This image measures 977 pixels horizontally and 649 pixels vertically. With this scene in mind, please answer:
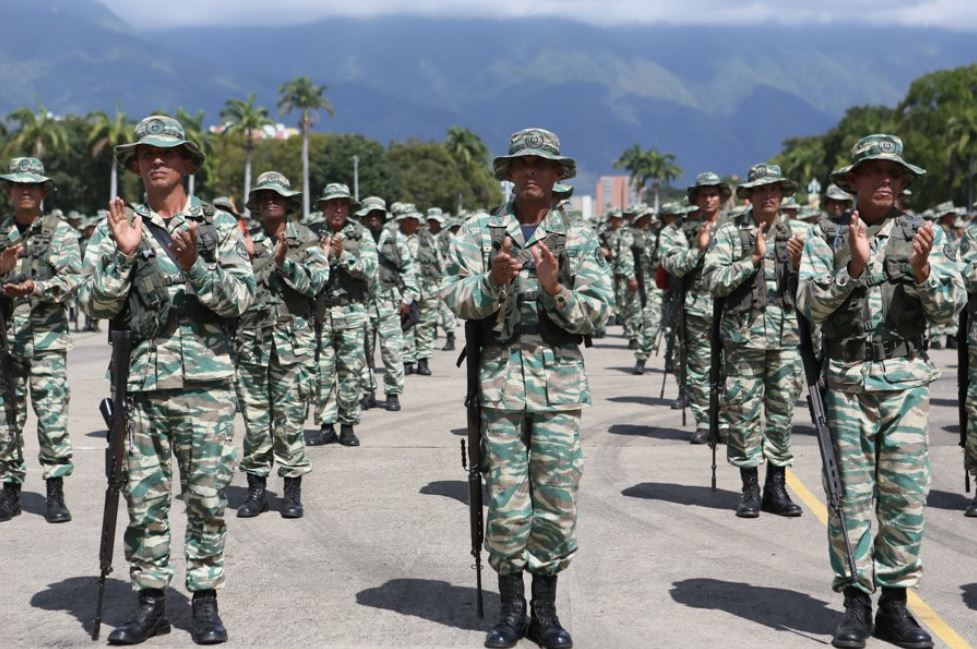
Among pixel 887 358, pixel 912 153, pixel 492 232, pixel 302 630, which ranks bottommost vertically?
pixel 302 630

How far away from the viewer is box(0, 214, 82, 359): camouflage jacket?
8.30 metres

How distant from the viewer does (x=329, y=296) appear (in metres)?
11.4

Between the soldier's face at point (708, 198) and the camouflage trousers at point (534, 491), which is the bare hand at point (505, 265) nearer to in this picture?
the camouflage trousers at point (534, 491)

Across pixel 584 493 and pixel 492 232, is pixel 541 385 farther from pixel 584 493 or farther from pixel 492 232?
pixel 584 493

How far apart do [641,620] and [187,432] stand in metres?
2.38

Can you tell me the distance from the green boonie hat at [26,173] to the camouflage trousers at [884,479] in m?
5.44

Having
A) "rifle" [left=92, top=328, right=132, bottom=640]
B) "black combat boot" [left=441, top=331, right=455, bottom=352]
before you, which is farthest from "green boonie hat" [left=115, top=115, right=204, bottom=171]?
"black combat boot" [left=441, top=331, right=455, bottom=352]

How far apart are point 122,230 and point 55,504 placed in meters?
3.73

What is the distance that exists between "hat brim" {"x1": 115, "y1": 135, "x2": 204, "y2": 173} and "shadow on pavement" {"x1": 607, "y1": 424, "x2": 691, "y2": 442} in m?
7.15

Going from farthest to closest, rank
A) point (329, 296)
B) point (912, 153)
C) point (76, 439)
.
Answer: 1. point (912, 153)
2. point (76, 439)
3. point (329, 296)

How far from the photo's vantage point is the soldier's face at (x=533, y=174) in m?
5.81

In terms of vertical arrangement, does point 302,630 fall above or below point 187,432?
below

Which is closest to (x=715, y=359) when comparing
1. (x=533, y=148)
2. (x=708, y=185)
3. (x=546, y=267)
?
(x=708, y=185)

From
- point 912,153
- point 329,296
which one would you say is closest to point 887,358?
point 329,296
